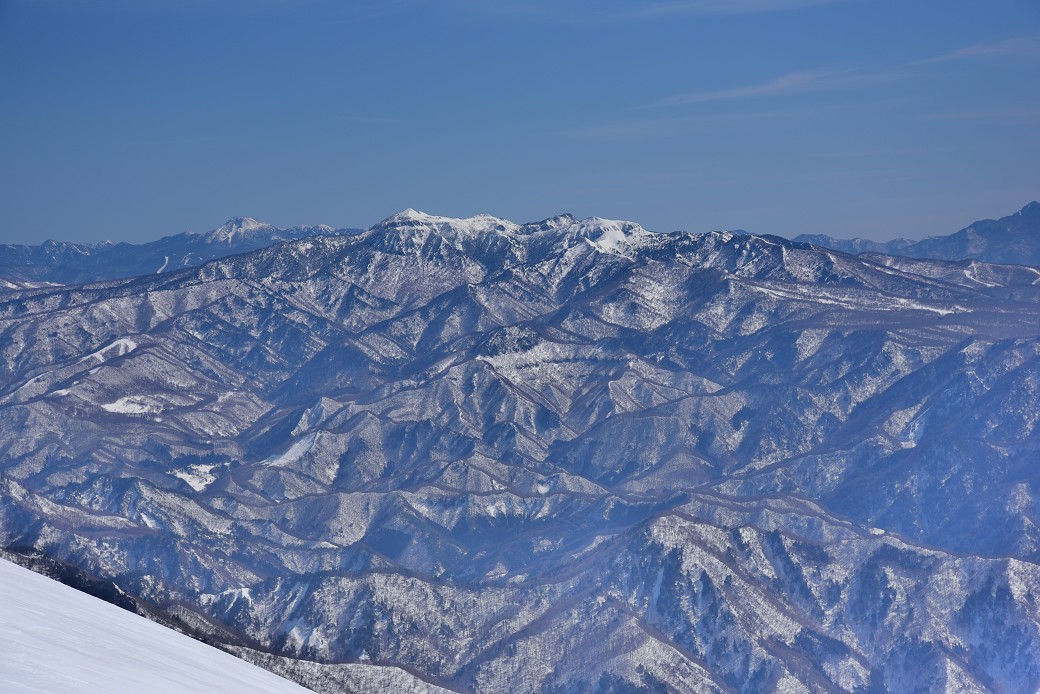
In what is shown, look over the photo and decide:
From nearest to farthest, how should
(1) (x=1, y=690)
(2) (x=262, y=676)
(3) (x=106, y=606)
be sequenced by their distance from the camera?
1. (1) (x=1, y=690)
2. (2) (x=262, y=676)
3. (3) (x=106, y=606)

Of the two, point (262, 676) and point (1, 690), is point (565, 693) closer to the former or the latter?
point (262, 676)

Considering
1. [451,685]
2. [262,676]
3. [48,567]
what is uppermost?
[262,676]

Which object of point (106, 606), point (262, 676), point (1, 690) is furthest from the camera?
point (106, 606)

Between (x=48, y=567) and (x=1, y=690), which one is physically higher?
(x=1, y=690)

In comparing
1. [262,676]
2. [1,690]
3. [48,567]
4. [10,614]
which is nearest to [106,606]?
[262,676]

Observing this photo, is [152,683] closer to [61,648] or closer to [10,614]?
[61,648]

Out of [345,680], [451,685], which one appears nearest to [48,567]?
[345,680]

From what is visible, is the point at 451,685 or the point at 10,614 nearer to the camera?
the point at 10,614
